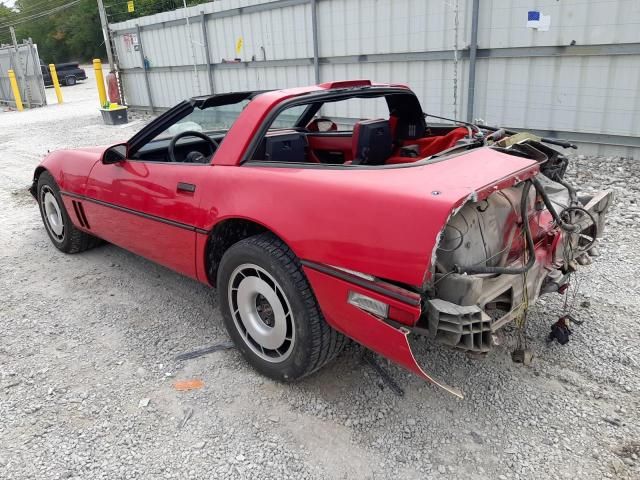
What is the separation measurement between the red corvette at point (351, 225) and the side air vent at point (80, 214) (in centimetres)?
38

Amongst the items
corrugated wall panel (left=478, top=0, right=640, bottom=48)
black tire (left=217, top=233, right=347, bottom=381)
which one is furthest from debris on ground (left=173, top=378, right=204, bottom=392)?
corrugated wall panel (left=478, top=0, right=640, bottom=48)

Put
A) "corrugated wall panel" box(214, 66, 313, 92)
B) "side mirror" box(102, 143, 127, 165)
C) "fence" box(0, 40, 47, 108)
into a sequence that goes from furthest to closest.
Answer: "fence" box(0, 40, 47, 108) → "corrugated wall panel" box(214, 66, 313, 92) → "side mirror" box(102, 143, 127, 165)

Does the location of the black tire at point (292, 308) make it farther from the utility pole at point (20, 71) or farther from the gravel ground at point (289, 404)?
the utility pole at point (20, 71)

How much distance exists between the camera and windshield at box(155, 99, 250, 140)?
3.41 m

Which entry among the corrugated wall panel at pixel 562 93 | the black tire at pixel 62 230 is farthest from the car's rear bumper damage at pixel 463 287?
the corrugated wall panel at pixel 562 93

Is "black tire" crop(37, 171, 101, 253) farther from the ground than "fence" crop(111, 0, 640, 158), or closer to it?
closer to it

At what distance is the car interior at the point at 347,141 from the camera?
318cm

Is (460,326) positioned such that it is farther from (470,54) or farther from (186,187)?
(470,54)

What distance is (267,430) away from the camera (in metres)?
2.40

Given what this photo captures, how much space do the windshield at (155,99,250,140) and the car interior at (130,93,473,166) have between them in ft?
0.20

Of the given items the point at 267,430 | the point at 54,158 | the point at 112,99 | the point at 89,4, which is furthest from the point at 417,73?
the point at 89,4

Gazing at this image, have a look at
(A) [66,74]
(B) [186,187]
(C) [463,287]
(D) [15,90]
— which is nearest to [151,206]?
(B) [186,187]

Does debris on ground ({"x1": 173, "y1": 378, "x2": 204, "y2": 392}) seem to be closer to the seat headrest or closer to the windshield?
the windshield

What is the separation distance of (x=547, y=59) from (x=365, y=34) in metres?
3.03
